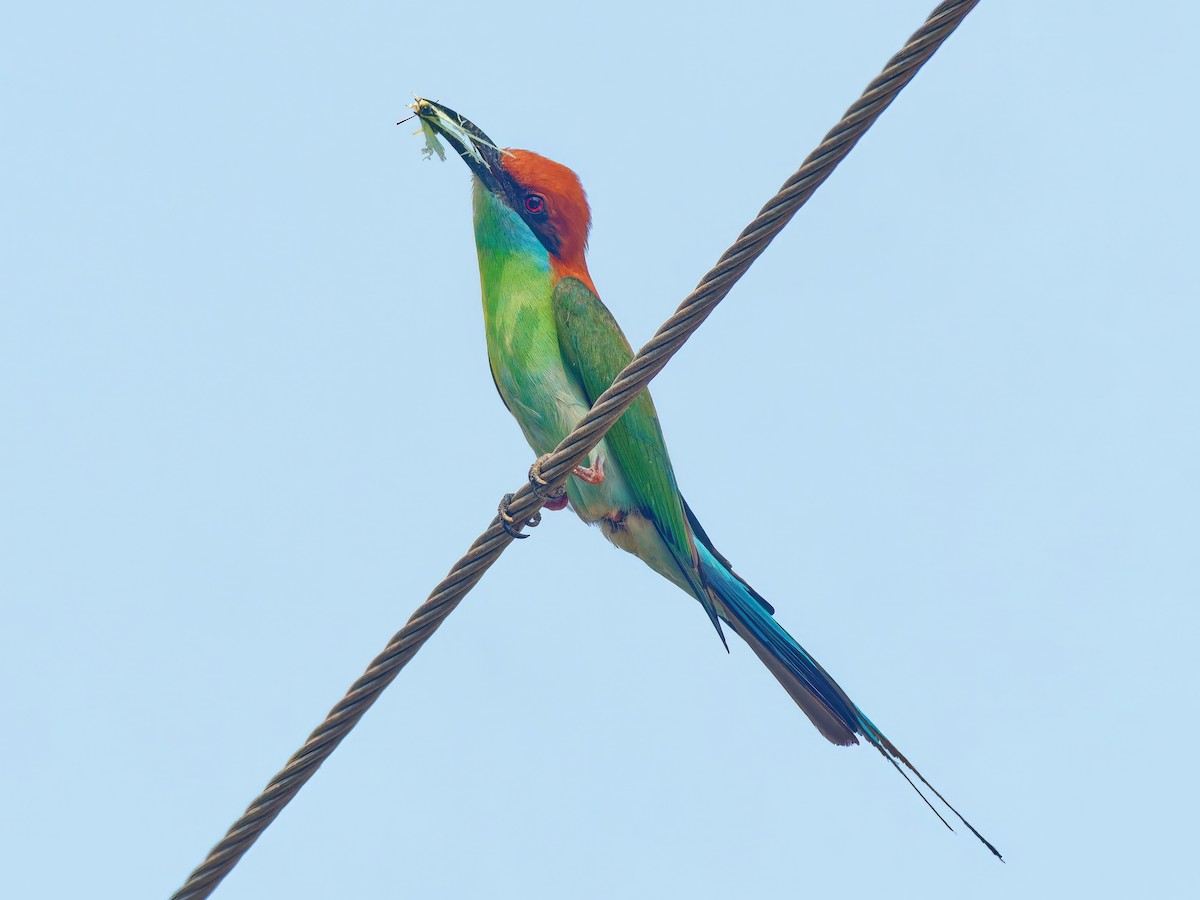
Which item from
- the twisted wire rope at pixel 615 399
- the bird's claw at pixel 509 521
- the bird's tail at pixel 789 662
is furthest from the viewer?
the bird's tail at pixel 789 662

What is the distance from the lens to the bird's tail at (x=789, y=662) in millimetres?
4340

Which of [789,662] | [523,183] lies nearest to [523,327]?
[523,183]

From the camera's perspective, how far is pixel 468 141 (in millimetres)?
4941

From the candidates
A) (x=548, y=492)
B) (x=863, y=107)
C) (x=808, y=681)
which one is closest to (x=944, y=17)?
(x=863, y=107)

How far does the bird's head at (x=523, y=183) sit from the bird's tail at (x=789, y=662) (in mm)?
1211

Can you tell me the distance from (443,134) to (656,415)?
4.22 feet

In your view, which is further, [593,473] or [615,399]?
[593,473]

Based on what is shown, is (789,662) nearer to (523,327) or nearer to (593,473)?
(593,473)

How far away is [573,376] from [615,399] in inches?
66.6

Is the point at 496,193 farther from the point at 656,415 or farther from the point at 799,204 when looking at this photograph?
the point at 799,204

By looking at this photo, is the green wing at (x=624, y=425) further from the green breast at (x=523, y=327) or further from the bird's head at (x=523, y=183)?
the bird's head at (x=523, y=183)

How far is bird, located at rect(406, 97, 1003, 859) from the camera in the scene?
467cm

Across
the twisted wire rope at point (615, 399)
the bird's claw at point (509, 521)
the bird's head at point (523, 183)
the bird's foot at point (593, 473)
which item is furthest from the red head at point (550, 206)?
the twisted wire rope at point (615, 399)

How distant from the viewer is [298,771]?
9.46 feet
